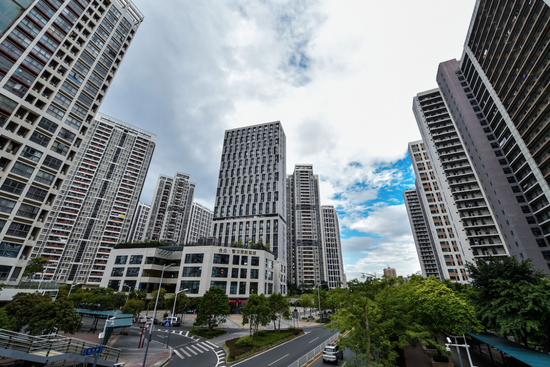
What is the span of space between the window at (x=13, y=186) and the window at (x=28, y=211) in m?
2.36

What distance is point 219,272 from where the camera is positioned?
222ft

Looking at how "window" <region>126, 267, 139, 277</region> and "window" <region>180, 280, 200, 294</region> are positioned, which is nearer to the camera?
"window" <region>180, 280, 200, 294</region>

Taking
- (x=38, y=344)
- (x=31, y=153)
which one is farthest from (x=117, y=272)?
(x=38, y=344)

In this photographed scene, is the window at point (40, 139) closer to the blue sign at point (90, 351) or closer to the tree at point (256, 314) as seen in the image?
the blue sign at point (90, 351)

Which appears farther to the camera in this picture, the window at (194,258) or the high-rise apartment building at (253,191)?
the high-rise apartment building at (253,191)

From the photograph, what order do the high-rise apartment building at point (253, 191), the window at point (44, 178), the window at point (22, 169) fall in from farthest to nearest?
the high-rise apartment building at point (253, 191)
the window at point (44, 178)
the window at point (22, 169)

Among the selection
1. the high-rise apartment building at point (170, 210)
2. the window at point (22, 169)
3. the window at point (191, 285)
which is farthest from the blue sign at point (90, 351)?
the high-rise apartment building at point (170, 210)

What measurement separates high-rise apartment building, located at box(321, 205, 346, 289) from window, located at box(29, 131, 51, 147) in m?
138

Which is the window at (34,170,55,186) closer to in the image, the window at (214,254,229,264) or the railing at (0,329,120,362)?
the railing at (0,329,120,362)

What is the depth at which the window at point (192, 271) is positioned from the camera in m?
66.4

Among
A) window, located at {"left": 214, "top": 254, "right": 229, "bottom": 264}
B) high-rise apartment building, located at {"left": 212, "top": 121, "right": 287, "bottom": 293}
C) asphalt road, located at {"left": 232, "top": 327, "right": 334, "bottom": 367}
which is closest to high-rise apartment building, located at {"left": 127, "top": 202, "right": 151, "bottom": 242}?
high-rise apartment building, located at {"left": 212, "top": 121, "right": 287, "bottom": 293}

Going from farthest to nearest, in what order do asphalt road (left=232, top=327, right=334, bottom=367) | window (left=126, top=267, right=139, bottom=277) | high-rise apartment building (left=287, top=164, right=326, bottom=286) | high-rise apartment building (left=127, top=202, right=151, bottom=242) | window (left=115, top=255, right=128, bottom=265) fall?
high-rise apartment building (left=127, top=202, right=151, bottom=242)
high-rise apartment building (left=287, top=164, right=326, bottom=286)
window (left=115, top=255, right=128, bottom=265)
window (left=126, top=267, right=139, bottom=277)
asphalt road (left=232, top=327, right=334, bottom=367)

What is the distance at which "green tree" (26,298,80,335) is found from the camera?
21547 millimetres

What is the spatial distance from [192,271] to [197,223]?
93.4 meters
